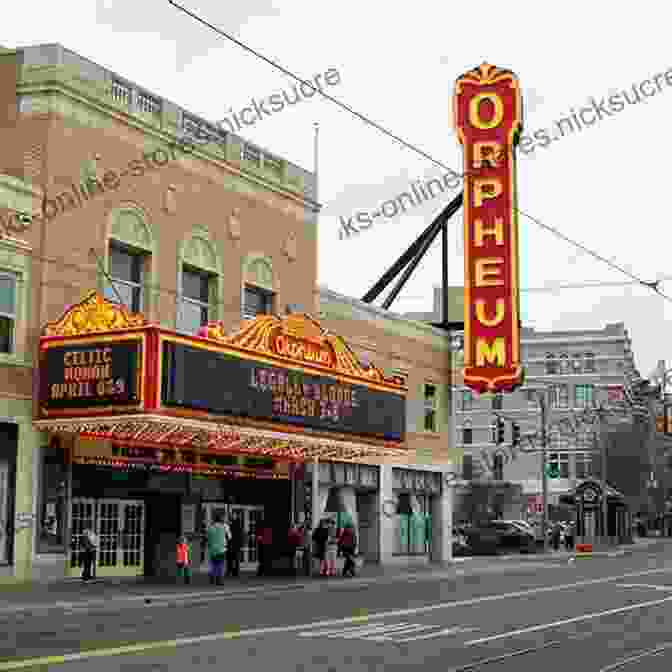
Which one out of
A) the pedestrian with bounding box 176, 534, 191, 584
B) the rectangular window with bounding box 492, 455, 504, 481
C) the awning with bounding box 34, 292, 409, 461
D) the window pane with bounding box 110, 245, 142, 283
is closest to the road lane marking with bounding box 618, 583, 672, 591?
the awning with bounding box 34, 292, 409, 461

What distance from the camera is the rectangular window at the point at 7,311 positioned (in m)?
26.6

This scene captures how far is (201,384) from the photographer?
27.1m

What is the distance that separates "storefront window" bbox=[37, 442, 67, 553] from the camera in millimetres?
26891

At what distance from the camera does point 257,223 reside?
3484 cm

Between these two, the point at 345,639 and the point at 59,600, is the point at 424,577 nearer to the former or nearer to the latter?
the point at 59,600

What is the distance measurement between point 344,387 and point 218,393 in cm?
629

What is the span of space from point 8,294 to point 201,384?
4.64 meters

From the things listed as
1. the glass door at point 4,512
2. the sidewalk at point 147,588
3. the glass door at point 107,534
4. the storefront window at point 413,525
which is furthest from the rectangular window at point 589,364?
the glass door at point 4,512

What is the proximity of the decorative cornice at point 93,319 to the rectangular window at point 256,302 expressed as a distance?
7769mm

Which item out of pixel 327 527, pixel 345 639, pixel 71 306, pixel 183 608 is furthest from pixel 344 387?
pixel 345 639

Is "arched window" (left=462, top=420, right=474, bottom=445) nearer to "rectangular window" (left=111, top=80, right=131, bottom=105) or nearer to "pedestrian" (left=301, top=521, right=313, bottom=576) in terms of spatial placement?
"pedestrian" (left=301, top=521, right=313, bottom=576)

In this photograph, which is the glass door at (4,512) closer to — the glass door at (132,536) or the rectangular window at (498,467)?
the glass door at (132,536)

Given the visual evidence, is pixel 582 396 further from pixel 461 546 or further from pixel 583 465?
pixel 461 546

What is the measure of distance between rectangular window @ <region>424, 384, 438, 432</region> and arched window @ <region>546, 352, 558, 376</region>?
82327 millimetres
